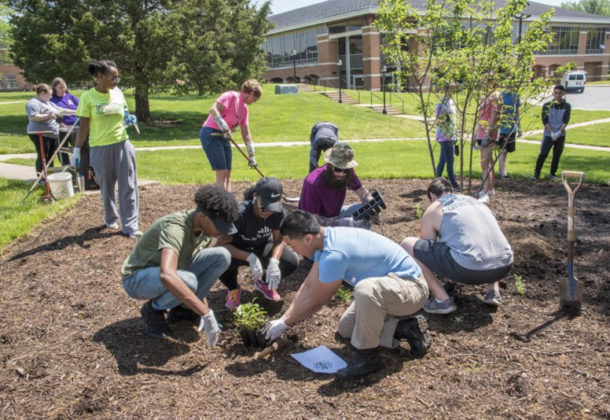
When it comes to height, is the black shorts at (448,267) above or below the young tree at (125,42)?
below

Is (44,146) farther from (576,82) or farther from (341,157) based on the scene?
(576,82)

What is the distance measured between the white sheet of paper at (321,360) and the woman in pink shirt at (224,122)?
3724 mm

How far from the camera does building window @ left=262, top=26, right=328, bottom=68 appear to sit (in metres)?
44.4

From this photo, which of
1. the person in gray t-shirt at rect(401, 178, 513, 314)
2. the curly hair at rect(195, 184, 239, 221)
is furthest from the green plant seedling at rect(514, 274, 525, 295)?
the curly hair at rect(195, 184, 239, 221)

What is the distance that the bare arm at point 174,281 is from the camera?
10.5 ft

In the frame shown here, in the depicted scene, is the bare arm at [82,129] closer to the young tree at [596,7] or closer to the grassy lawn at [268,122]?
the grassy lawn at [268,122]

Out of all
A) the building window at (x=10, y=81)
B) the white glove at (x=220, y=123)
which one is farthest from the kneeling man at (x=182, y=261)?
the building window at (x=10, y=81)

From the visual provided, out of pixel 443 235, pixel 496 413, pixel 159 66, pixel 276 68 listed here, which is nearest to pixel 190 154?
pixel 159 66

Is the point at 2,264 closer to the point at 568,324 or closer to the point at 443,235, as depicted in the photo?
the point at 443,235

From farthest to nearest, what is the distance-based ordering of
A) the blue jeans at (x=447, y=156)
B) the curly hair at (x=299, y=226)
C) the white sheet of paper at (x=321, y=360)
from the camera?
the blue jeans at (x=447, y=156) → the white sheet of paper at (x=321, y=360) → the curly hair at (x=299, y=226)

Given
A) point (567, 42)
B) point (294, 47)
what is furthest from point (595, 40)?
point (294, 47)

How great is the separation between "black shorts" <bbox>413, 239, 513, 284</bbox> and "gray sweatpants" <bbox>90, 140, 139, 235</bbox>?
139 inches

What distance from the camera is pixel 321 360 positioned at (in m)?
3.49

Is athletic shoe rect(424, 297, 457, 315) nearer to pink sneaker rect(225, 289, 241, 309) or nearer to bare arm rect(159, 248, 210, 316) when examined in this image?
pink sneaker rect(225, 289, 241, 309)
